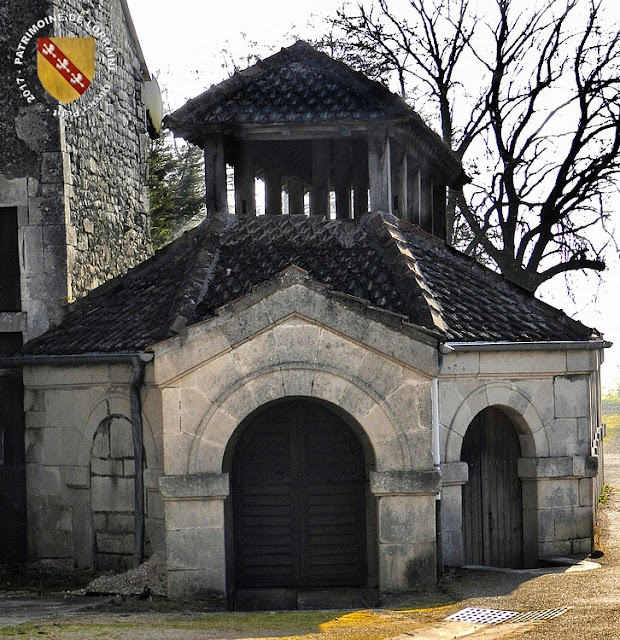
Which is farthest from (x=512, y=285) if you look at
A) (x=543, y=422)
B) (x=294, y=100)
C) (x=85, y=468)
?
(x=85, y=468)

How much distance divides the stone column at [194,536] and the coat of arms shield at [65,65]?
6.43 m

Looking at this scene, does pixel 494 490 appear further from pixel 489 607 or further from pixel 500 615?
pixel 500 615

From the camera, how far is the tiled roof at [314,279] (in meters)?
13.5

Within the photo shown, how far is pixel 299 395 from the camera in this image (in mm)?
11906

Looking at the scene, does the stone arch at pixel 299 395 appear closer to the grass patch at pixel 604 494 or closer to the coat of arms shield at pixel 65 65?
the coat of arms shield at pixel 65 65

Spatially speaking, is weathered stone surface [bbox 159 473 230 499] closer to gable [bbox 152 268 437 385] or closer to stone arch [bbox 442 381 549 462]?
gable [bbox 152 268 437 385]

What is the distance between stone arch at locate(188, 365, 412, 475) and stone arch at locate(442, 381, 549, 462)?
155cm

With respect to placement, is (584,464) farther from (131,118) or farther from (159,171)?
(159,171)

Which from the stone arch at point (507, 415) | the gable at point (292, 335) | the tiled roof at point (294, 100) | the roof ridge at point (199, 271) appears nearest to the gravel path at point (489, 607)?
the stone arch at point (507, 415)

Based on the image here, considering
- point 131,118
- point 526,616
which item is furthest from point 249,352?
point 131,118

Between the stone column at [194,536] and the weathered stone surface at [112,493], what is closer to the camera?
the stone column at [194,536]

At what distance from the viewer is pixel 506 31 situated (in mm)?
26984

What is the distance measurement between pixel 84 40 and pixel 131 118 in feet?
8.43

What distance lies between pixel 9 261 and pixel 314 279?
4.84 m
